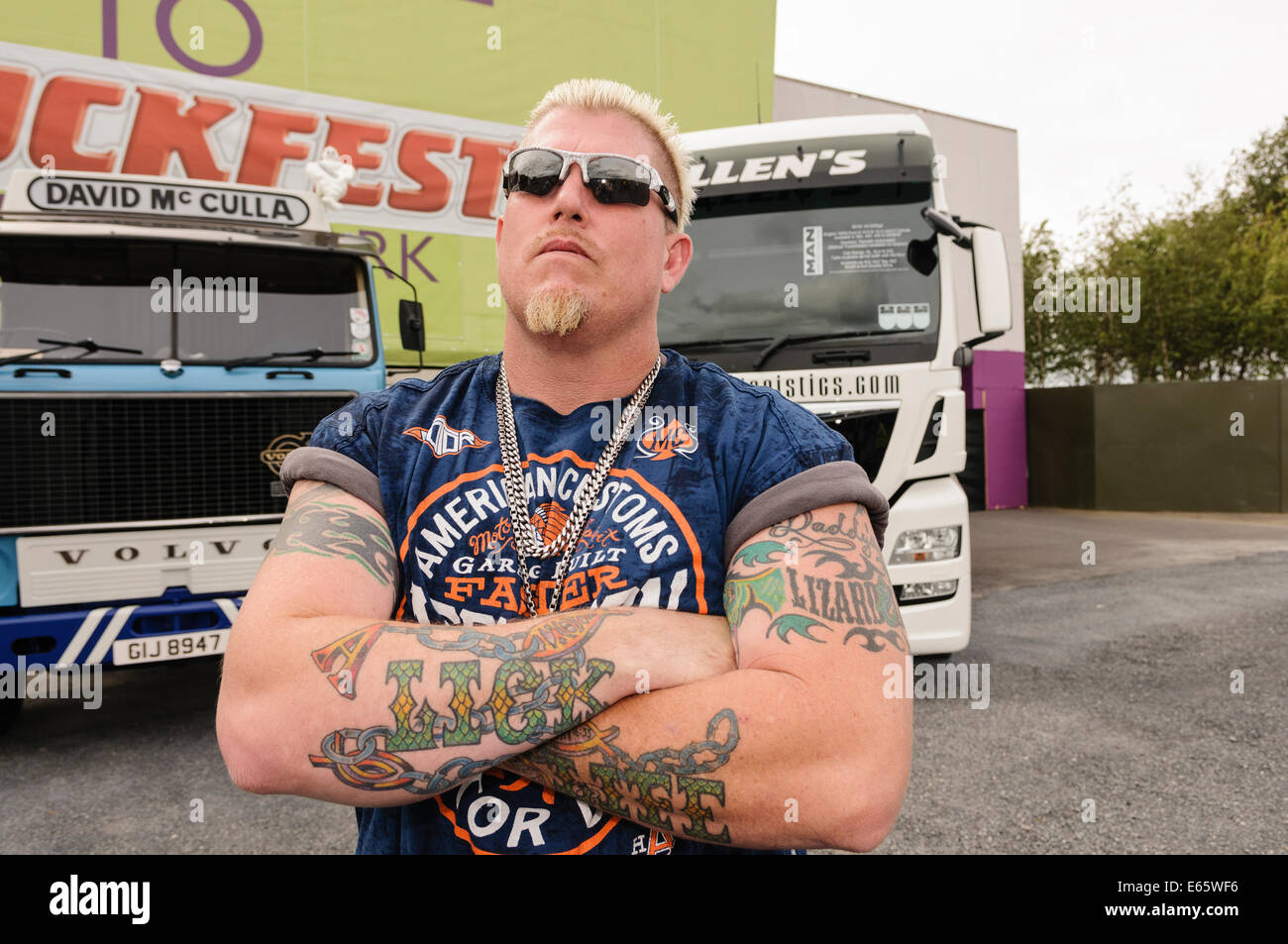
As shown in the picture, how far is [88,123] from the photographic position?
7.47 m

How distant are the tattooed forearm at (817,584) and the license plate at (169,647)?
A: 377cm

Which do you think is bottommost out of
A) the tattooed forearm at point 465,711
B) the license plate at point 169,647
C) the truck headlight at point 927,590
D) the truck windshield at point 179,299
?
the license plate at point 169,647

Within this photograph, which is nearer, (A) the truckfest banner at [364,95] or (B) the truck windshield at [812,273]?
(B) the truck windshield at [812,273]

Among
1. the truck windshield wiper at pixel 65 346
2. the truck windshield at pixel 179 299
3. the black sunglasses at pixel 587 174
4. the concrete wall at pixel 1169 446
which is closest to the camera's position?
the black sunglasses at pixel 587 174

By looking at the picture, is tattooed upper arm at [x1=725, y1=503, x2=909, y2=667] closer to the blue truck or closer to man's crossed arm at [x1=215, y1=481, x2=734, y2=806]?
man's crossed arm at [x1=215, y1=481, x2=734, y2=806]

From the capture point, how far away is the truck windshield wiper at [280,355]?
4.59m

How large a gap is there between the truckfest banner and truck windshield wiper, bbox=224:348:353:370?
99.4 inches

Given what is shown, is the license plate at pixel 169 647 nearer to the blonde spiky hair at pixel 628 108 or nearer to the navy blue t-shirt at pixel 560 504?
the navy blue t-shirt at pixel 560 504

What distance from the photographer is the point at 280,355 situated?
471 centimetres

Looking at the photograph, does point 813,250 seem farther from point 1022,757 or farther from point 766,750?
point 766,750

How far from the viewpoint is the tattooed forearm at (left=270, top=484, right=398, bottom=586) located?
51.6 inches

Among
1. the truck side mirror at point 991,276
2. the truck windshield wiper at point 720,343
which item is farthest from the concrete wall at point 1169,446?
the truck windshield wiper at point 720,343

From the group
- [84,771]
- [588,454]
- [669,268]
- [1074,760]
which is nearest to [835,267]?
[1074,760]
